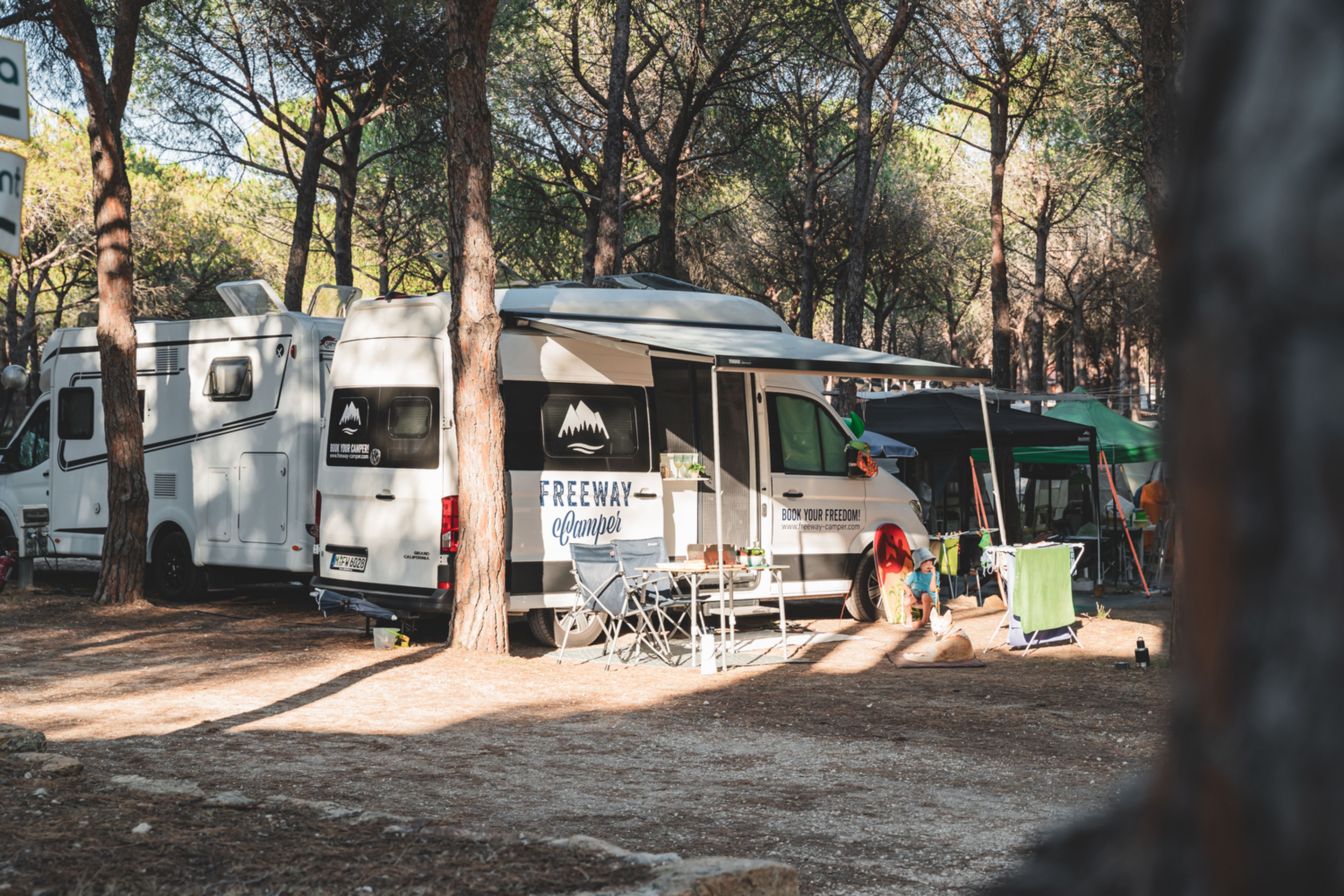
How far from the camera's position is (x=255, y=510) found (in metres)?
11.8

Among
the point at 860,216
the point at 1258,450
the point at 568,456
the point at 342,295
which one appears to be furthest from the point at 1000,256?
the point at 1258,450

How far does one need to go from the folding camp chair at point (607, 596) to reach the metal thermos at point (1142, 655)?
11.3ft

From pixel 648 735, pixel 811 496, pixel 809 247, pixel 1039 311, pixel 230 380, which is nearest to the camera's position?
pixel 648 735

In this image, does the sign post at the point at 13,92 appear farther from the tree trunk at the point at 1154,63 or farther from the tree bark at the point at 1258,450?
the tree trunk at the point at 1154,63

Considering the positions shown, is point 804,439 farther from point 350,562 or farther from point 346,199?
point 346,199

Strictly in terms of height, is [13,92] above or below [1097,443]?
above

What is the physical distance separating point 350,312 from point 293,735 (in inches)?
187

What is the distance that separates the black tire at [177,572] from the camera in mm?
12578

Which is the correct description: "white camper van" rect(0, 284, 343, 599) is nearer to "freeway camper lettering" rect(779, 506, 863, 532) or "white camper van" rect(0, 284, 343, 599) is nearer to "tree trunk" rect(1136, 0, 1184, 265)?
"freeway camper lettering" rect(779, 506, 863, 532)

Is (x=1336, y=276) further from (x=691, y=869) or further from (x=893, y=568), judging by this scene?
(x=893, y=568)

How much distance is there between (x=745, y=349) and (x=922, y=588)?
3371 millimetres

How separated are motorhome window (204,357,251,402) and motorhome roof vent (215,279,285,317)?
516 millimetres

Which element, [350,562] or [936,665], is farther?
[350,562]

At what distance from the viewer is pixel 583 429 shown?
9906 millimetres
